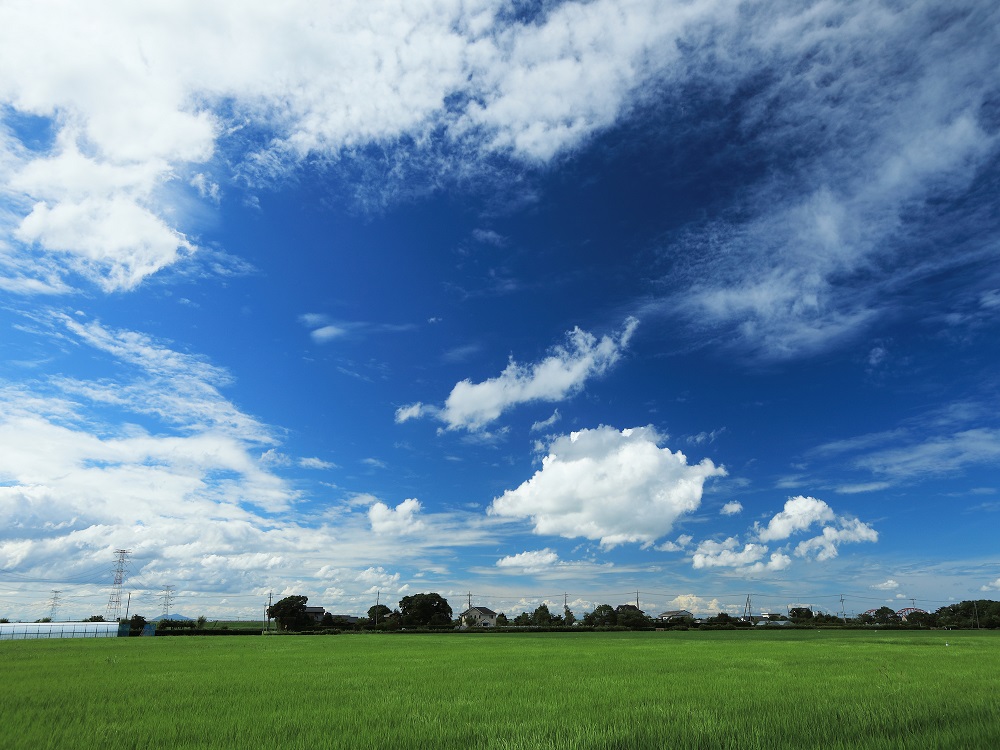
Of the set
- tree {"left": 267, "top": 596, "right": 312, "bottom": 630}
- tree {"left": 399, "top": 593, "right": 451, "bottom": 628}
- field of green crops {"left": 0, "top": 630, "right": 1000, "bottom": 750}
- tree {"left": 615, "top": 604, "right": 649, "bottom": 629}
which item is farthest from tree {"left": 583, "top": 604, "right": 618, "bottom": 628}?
field of green crops {"left": 0, "top": 630, "right": 1000, "bottom": 750}

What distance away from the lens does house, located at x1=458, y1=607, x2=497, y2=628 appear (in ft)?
487

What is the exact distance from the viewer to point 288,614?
102062 mm

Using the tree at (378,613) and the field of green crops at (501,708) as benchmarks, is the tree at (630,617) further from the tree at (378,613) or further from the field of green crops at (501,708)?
the field of green crops at (501,708)

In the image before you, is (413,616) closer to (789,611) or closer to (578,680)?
(578,680)

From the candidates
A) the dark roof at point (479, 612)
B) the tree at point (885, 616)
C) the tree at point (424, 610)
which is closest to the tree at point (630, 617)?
the tree at point (424, 610)

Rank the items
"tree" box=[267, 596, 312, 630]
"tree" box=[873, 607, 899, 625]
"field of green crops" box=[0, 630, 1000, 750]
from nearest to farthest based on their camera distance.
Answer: "field of green crops" box=[0, 630, 1000, 750] < "tree" box=[267, 596, 312, 630] < "tree" box=[873, 607, 899, 625]

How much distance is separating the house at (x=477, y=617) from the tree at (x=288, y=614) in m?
54.2

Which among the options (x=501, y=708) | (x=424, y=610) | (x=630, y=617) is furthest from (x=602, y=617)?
(x=501, y=708)

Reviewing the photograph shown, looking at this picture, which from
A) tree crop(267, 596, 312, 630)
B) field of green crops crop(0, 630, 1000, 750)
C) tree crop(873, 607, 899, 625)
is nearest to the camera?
field of green crops crop(0, 630, 1000, 750)

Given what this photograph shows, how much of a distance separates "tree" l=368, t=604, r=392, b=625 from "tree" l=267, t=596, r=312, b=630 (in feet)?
41.2

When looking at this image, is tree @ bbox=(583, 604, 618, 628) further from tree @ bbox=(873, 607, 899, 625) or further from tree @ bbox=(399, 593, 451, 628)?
tree @ bbox=(873, 607, 899, 625)

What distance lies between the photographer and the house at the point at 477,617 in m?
148

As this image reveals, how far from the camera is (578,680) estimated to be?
1795 cm

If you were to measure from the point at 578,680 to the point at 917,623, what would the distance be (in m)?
158
